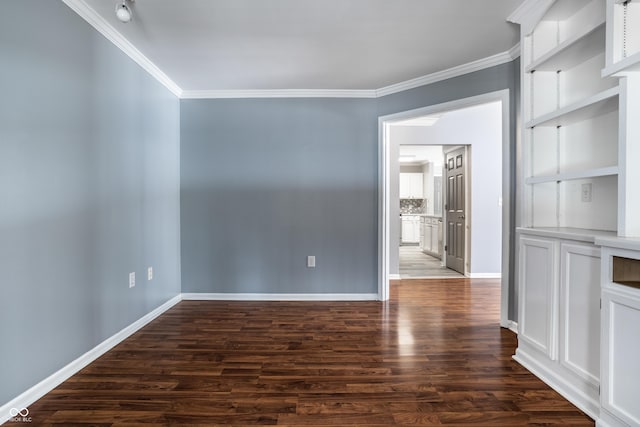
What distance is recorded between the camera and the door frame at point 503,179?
297 centimetres

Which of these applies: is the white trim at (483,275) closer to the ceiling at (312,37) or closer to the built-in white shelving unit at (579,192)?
the built-in white shelving unit at (579,192)

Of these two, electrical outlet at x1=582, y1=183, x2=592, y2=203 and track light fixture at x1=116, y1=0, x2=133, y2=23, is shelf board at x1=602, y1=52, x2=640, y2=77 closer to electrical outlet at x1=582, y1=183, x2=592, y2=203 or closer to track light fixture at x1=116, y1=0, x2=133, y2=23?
electrical outlet at x1=582, y1=183, x2=592, y2=203

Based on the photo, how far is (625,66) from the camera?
1492 mm

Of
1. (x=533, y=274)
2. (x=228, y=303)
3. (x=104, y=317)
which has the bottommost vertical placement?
(x=228, y=303)

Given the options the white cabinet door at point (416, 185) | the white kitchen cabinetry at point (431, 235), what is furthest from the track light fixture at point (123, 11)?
the white cabinet door at point (416, 185)

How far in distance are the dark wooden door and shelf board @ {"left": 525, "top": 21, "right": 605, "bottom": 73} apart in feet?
10.3

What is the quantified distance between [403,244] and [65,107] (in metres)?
9.05

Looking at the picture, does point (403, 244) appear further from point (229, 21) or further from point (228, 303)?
point (229, 21)

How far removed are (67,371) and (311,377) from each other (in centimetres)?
159

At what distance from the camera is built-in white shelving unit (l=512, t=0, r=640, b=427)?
153 centimetres

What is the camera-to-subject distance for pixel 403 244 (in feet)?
32.4

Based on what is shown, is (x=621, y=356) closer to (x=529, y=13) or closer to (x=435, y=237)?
(x=529, y=13)

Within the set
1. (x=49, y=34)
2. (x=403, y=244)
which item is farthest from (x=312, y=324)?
(x=403, y=244)

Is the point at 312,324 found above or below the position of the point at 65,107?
below
